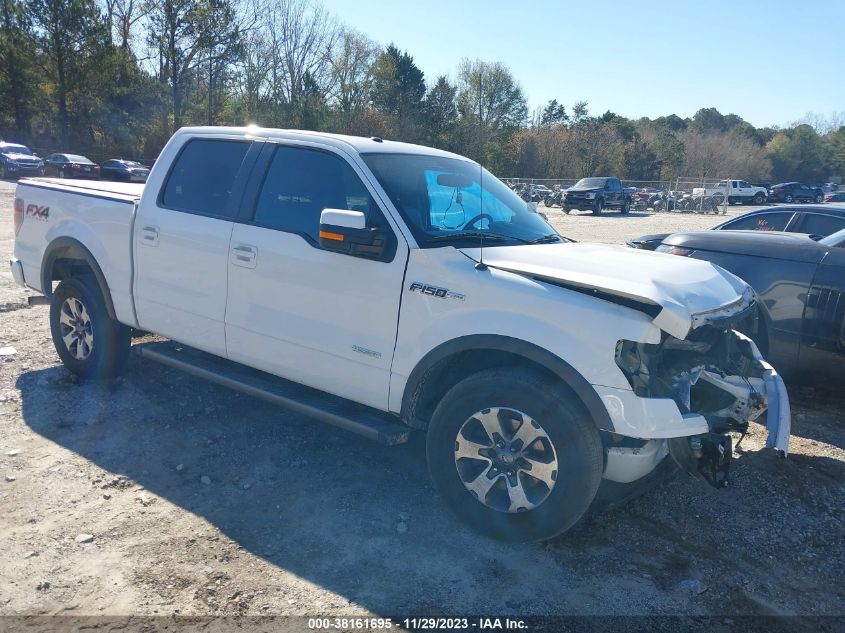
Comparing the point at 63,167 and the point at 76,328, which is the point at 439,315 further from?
the point at 63,167

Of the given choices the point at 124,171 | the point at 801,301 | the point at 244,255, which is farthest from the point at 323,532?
A: the point at 124,171

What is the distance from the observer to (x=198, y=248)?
4.81m

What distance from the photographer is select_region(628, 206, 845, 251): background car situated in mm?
8305

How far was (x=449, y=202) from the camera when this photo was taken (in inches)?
176

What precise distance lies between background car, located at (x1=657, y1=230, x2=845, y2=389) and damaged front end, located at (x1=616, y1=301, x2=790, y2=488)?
1330 mm

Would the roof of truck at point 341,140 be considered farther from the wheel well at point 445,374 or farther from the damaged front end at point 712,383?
the damaged front end at point 712,383

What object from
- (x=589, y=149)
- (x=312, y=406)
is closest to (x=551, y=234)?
(x=312, y=406)

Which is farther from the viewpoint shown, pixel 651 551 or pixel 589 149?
pixel 589 149

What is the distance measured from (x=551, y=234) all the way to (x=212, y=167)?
2.42 metres

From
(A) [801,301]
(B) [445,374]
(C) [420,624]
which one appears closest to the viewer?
(C) [420,624]

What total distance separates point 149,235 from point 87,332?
1216mm

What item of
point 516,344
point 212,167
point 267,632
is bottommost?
point 267,632

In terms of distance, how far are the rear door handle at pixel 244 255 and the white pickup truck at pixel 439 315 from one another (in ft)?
0.04

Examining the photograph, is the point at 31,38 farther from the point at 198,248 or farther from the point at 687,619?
the point at 687,619
